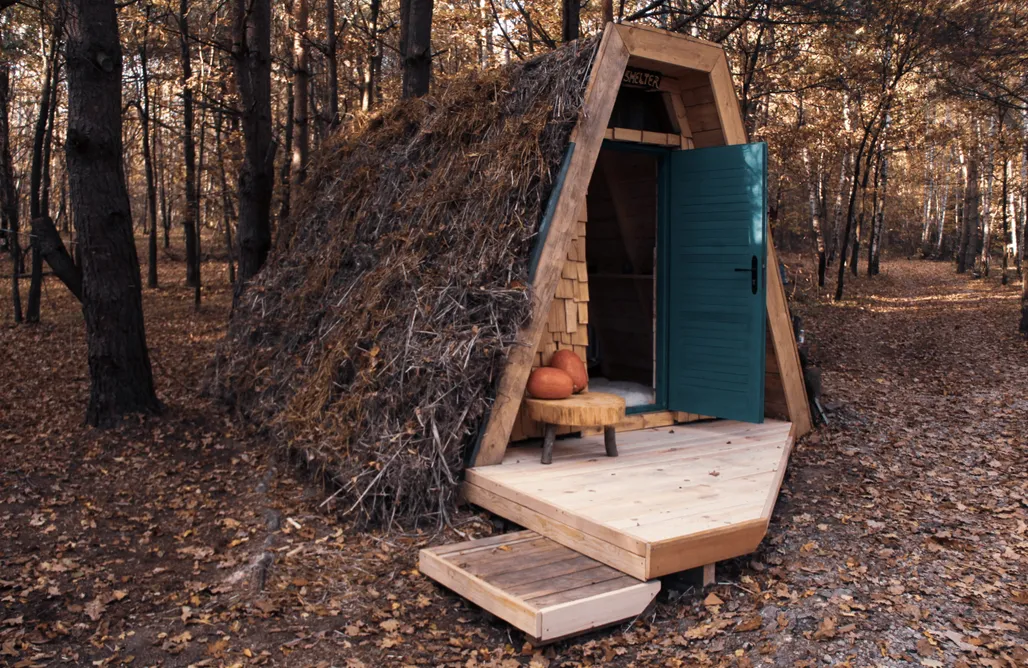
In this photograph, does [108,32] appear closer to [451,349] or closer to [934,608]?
[451,349]

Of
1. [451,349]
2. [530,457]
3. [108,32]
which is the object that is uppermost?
[108,32]

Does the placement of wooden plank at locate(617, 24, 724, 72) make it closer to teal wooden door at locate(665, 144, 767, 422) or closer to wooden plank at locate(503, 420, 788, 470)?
teal wooden door at locate(665, 144, 767, 422)

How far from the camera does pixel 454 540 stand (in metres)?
4.89

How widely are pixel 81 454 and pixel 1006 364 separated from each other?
9.97 metres

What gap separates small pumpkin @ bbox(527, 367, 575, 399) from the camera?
5.62 meters

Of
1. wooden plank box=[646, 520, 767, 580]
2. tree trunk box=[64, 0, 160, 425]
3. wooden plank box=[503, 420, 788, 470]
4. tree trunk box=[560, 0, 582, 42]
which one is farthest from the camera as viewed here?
tree trunk box=[560, 0, 582, 42]

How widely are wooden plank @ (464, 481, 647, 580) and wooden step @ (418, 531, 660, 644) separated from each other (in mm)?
40

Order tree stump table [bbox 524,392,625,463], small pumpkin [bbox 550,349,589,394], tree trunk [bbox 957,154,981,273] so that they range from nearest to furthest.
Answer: tree stump table [bbox 524,392,625,463] < small pumpkin [bbox 550,349,589,394] < tree trunk [bbox 957,154,981,273]

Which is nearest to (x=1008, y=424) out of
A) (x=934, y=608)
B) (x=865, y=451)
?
(x=865, y=451)

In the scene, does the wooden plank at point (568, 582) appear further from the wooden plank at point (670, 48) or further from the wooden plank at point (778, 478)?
the wooden plank at point (670, 48)

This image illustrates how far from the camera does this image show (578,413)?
534cm

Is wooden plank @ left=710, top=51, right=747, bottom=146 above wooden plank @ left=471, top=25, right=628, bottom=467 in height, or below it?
above

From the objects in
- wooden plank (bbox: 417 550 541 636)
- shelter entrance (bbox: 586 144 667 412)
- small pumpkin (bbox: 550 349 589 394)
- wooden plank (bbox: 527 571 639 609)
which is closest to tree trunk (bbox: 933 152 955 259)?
shelter entrance (bbox: 586 144 667 412)

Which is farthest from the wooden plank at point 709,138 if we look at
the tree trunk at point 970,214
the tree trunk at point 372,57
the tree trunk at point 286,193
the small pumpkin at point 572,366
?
the tree trunk at point 970,214
